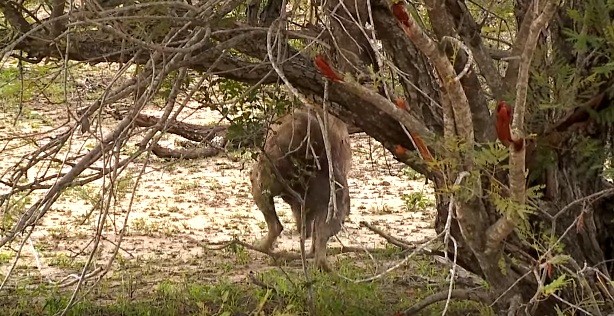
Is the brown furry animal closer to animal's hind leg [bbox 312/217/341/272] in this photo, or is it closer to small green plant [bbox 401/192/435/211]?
animal's hind leg [bbox 312/217/341/272]

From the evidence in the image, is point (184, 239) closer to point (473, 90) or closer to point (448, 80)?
point (473, 90)

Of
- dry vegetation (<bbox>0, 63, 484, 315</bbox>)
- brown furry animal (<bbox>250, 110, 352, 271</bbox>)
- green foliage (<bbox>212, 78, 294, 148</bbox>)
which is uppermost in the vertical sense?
green foliage (<bbox>212, 78, 294, 148</bbox>)

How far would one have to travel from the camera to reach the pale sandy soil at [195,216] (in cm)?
699

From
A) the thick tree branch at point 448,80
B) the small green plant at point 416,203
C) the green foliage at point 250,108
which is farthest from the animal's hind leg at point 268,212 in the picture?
the thick tree branch at point 448,80

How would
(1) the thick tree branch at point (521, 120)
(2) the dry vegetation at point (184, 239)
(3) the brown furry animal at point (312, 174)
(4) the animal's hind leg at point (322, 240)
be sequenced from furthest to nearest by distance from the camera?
1. (4) the animal's hind leg at point (322, 240)
2. (3) the brown furry animal at point (312, 174)
3. (2) the dry vegetation at point (184, 239)
4. (1) the thick tree branch at point (521, 120)

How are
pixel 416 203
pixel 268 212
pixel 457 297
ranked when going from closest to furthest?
pixel 457 297 < pixel 268 212 < pixel 416 203

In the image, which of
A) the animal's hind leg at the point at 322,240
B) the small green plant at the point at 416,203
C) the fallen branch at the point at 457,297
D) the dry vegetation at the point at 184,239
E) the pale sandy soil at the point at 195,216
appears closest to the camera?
the fallen branch at the point at 457,297

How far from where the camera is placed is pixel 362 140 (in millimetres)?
10992

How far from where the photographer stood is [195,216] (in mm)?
8398

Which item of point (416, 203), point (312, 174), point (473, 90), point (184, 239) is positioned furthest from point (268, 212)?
point (473, 90)

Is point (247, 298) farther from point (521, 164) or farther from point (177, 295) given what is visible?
point (521, 164)

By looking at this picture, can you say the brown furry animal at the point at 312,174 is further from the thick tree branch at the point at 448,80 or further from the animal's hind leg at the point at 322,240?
the thick tree branch at the point at 448,80

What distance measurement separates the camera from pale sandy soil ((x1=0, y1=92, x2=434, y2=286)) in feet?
22.9

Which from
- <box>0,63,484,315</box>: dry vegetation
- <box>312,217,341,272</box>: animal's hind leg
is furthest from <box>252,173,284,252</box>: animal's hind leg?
<box>312,217,341,272</box>: animal's hind leg
